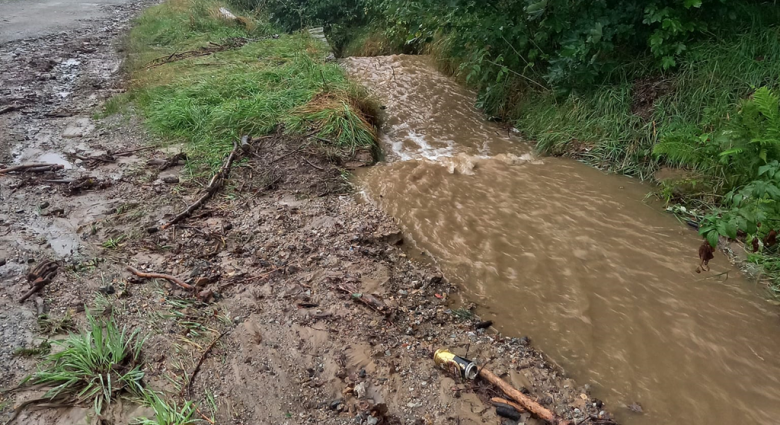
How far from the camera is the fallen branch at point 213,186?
4.09 metres

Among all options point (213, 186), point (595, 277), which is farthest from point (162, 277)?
point (595, 277)

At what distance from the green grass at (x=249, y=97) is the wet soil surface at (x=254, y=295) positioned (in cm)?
42

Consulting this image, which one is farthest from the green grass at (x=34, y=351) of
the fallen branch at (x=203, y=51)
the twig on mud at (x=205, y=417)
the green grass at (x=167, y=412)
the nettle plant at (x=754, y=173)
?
the fallen branch at (x=203, y=51)

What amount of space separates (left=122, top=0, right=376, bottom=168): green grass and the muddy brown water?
82 cm

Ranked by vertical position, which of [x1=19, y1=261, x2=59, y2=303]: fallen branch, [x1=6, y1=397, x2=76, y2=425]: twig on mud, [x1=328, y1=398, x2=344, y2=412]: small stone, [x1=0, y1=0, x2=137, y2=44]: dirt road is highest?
[x1=328, y1=398, x2=344, y2=412]: small stone

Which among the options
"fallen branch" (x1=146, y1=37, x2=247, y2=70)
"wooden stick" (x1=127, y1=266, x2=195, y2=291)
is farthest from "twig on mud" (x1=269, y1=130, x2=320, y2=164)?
"fallen branch" (x1=146, y1=37, x2=247, y2=70)

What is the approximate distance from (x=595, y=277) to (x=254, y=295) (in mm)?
2530

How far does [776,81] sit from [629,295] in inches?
110

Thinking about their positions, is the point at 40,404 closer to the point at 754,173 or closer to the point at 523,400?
the point at 523,400

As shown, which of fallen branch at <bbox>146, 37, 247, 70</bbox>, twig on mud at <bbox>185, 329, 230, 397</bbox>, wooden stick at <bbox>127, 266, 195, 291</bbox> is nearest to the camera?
twig on mud at <bbox>185, 329, 230, 397</bbox>

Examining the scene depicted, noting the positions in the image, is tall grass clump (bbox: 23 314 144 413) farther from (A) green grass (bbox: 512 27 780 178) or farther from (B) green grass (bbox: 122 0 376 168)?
(A) green grass (bbox: 512 27 780 178)

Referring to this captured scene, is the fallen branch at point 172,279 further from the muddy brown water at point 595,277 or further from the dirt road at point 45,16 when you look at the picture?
the dirt road at point 45,16

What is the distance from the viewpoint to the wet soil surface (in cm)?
256

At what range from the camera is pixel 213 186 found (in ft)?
15.0
